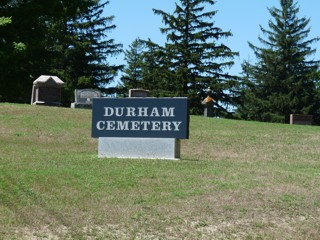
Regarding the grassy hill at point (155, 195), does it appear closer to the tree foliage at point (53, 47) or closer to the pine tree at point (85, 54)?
the tree foliage at point (53, 47)

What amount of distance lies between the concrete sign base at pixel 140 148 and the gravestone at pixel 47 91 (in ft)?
57.0

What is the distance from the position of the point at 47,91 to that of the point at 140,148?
1825cm

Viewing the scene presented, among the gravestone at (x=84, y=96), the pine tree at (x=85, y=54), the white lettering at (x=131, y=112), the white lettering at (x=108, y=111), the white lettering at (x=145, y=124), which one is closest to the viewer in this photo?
the white lettering at (x=145, y=124)

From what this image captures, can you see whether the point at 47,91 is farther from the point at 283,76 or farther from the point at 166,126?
the point at 283,76

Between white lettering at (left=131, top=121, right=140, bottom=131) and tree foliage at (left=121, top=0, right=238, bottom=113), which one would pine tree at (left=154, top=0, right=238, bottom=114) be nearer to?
tree foliage at (left=121, top=0, right=238, bottom=113)

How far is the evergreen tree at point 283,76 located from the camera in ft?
169

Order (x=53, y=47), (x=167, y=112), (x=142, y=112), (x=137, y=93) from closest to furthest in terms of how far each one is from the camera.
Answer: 1. (x=167, y=112)
2. (x=142, y=112)
3. (x=137, y=93)
4. (x=53, y=47)

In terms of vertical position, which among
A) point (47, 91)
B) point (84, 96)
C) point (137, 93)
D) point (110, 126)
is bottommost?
point (110, 126)

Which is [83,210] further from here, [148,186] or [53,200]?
[148,186]

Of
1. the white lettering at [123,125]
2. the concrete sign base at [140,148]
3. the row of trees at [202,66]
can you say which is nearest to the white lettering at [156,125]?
the concrete sign base at [140,148]

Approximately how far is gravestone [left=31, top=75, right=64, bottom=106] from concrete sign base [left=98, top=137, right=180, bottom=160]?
57.0 feet

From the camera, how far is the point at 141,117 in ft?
46.0

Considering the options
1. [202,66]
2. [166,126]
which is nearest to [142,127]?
[166,126]

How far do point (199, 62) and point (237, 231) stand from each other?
146 ft
